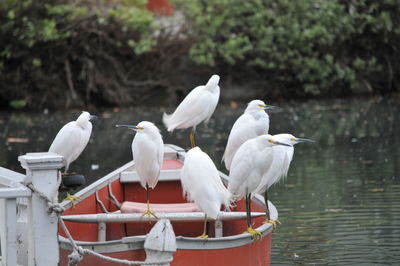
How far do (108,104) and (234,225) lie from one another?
15999 millimetres

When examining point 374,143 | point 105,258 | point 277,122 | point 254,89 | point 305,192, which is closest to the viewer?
point 105,258

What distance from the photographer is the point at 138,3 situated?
73.7ft

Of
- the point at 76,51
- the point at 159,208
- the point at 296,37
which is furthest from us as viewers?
the point at 296,37

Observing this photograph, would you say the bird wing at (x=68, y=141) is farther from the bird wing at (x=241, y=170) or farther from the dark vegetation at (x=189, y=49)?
the dark vegetation at (x=189, y=49)

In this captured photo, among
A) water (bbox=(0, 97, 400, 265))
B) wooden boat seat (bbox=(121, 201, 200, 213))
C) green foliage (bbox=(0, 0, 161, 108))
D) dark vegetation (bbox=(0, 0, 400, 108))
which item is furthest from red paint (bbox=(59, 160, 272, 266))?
dark vegetation (bbox=(0, 0, 400, 108))

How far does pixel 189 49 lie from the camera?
23016mm

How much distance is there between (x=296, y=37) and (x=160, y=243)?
62.5 ft

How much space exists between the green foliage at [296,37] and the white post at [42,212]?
17882 mm

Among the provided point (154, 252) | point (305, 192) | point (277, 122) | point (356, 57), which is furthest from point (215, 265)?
point (356, 57)

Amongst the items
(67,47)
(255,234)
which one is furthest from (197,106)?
(67,47)

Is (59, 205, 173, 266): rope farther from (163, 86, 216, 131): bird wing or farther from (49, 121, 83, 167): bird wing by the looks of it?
(163, 86, 216, 131): bird wing

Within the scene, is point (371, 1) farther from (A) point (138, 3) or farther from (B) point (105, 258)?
(B) point (105, 258)

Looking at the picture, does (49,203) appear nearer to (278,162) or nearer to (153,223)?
(153,223)

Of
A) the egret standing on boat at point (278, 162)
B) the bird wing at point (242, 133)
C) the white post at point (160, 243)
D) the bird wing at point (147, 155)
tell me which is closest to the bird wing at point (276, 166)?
the egret standing on boat at point (278, 162)
